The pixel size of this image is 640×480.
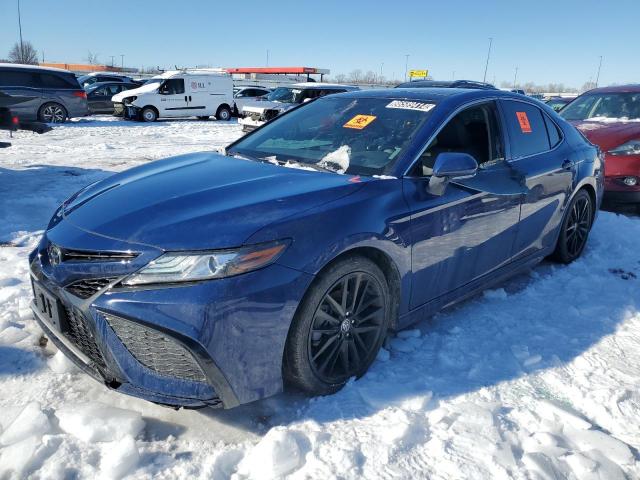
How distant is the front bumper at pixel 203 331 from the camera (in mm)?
2006

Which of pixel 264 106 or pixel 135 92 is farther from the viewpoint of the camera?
pixel 135 92

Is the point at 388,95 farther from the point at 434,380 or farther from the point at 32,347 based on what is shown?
the point at 32,347

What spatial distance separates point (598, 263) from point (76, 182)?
6.55 m

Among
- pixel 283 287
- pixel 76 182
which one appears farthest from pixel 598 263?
pixel 76 182

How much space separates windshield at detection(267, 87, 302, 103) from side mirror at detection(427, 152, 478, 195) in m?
13.3

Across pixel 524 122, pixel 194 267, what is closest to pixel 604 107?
pixel 524 122

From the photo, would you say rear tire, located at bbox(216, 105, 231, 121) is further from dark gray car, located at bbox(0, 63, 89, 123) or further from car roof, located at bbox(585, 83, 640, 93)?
car roof, located at bbox(585, 83, 640, 93)

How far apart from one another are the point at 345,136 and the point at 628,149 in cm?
485

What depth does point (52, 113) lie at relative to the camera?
15.0m

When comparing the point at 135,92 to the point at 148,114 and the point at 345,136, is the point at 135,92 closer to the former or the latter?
the point at 148,114

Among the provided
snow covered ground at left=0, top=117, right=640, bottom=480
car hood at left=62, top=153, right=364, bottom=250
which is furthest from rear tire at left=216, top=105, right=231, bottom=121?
car hood at left=62, top=153, right=364, bottom=250

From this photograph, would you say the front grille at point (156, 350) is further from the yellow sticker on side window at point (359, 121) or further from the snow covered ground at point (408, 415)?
the yellow sticker on side window at point (359, 121)

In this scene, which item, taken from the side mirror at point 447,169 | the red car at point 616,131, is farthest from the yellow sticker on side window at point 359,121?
the red car at point 616,131

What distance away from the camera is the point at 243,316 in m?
2.08
